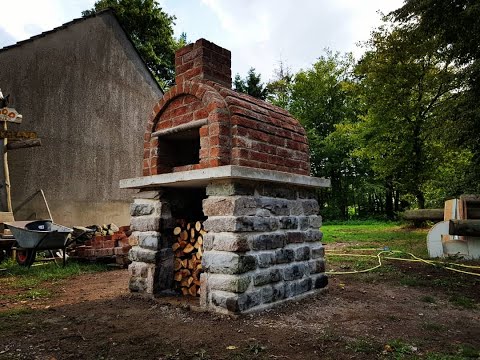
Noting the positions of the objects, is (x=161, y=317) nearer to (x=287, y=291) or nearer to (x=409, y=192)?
(x=287, y=291)

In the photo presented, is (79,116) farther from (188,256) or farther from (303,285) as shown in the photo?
(303,285)

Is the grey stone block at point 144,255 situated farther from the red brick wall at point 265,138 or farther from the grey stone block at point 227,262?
the red brick wall at point 265,138

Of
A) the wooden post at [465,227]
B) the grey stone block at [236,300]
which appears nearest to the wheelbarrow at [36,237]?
the grey stone block at [236,300]

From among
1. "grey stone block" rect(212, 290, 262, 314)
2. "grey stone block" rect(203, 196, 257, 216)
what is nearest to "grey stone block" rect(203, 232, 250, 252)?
"grey stone block" rect(203, 196, 257, 216)

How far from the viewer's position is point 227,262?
137 inches

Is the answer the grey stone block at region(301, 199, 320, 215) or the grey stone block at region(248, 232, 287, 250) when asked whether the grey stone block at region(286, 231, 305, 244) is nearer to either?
the grey stone block at region(248, 232, 287, 250)

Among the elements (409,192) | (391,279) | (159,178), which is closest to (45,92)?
(159,178)

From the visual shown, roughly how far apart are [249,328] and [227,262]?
0.65 m

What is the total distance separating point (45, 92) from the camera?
9.35 meters

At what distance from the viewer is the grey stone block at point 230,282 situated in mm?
3395

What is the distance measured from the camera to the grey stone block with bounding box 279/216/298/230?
4.04 meters

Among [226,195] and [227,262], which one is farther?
[226,195]

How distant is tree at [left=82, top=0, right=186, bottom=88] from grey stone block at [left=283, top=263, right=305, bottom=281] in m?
16.6

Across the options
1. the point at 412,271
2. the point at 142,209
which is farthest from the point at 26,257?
the point at 412,271
